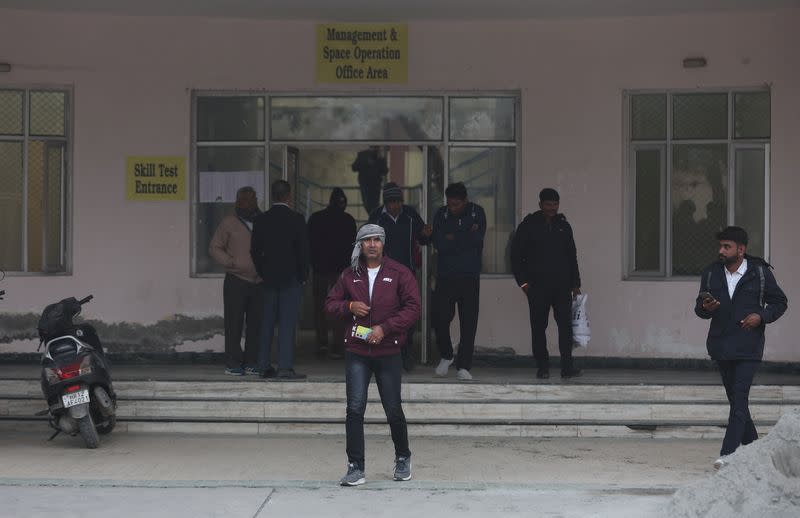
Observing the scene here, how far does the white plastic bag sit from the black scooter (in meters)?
4.42

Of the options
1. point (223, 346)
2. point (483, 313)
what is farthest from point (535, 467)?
point (223, 346)

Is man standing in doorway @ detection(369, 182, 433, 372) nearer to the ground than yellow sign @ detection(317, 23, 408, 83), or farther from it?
nearer to the ground

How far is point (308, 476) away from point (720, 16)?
6.90m

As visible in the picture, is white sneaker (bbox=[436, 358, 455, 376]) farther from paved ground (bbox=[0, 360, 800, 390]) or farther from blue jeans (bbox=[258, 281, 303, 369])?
blue jeans (bbox=[258, 281, 303, 369])

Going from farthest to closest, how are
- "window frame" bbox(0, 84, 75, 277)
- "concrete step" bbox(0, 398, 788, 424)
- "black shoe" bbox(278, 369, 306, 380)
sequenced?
"window frame" bbox(0, 84, 75, 277)
"black shoe" bbox(278, 369, 306, 380)
"concrete step" bbox(0, 398, 788, 424)

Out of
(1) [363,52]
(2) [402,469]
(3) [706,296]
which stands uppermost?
(1) [363,52]

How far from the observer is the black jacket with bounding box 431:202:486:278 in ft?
39.8

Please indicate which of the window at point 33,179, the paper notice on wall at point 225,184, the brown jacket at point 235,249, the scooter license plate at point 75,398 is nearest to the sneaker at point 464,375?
the brown jacket at point 235,249

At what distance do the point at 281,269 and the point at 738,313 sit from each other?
433 centimetres

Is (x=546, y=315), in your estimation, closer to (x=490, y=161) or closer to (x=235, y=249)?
(x=490, y=161)

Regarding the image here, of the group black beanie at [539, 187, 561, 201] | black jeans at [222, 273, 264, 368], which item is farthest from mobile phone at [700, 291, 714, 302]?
black jeans at [222, 273, 264, 368]

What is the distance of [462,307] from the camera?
12.1 m

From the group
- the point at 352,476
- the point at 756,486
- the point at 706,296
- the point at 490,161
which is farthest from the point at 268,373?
the point at 756,486

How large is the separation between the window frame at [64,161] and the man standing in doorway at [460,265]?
412cm
